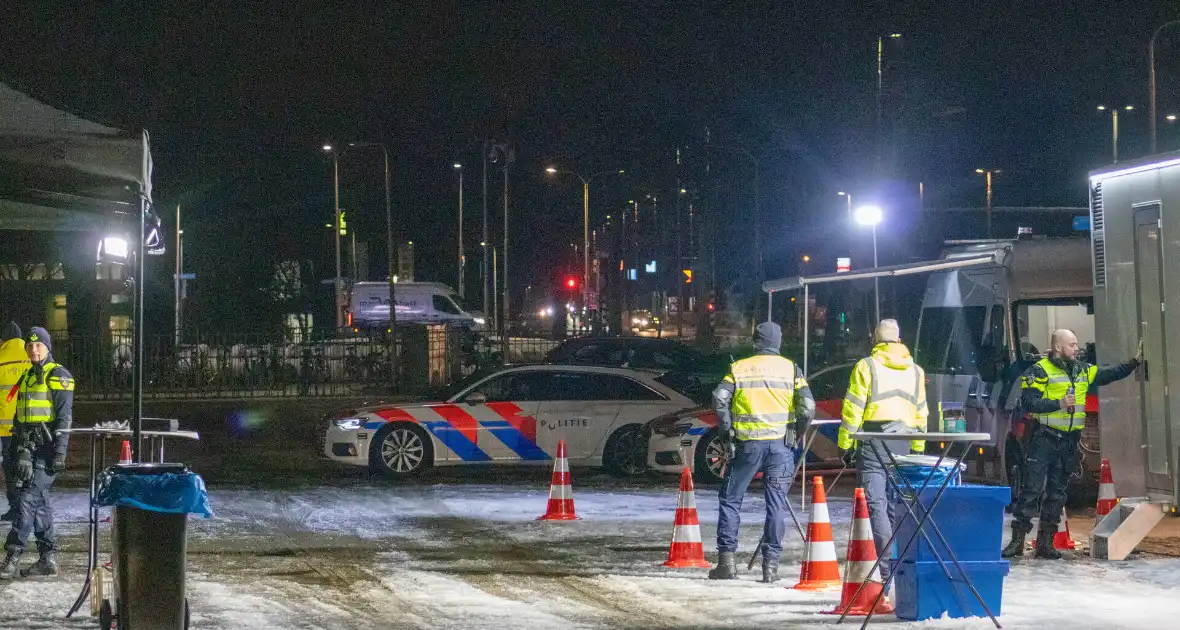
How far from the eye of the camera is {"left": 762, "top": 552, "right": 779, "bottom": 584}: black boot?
10156 mm

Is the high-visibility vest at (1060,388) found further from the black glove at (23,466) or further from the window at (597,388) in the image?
the window at (597,388)

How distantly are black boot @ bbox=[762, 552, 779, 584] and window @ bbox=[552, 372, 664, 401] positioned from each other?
26.9 feet

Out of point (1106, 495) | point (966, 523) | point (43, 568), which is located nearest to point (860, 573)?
point (966, 523)

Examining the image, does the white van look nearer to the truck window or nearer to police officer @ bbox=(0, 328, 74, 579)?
the truck window

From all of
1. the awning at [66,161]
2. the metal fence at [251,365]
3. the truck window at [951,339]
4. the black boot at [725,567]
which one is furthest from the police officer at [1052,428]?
the metal fence at [251,365]

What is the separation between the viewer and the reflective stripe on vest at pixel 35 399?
1044 centimetres

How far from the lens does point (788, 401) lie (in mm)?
10430

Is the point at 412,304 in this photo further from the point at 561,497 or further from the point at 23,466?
the point at 23,466

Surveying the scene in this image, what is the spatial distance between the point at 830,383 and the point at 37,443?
10.9m

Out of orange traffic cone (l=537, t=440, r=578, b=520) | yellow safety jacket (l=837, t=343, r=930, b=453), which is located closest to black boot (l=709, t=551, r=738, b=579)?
yellow safety jacket (l=837, t=343, r=930, b=453)

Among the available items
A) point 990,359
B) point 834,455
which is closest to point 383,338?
point 834,455

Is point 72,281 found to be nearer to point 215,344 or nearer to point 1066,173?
point 215,344

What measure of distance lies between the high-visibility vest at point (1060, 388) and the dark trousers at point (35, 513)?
7.35m

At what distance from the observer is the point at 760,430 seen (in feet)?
33.9
